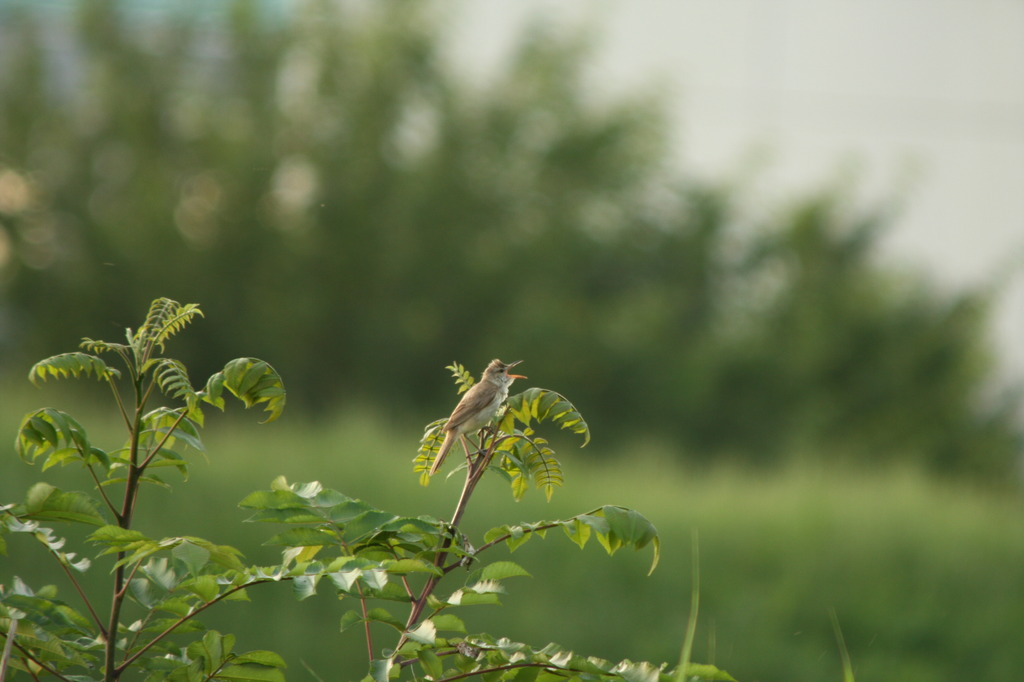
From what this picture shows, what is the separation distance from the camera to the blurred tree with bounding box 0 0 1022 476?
9.39 metres

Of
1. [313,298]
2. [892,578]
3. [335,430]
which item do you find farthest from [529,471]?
[313,298]

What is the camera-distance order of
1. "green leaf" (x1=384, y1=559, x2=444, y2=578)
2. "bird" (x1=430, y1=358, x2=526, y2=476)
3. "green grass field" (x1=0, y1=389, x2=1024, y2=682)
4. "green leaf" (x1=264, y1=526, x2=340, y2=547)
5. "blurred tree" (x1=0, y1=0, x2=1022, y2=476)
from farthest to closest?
"blurred tree" (x1=0, y1=0, x2=1022, y2=476), "green grass field" (x1=0, y1=389, x2=1024, y2=682), "bird" (x1=430, y1=358, x2=526, y2=476), "green leaf" (x1=264, y1=526, x2=340, y2=547), "green leaf" (x1=384, y1=559, x2=444, y2=578)

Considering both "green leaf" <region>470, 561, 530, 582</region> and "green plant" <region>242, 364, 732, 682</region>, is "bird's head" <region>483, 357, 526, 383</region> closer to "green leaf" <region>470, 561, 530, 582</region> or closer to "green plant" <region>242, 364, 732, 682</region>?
"green plant" <region>242, 364, 732, 682</region>

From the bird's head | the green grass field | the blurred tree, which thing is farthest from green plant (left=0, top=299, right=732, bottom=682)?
the blurred tree

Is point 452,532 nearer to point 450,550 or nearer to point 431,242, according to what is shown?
point 450,550

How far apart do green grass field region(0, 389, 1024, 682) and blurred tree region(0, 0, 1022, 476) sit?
8.40ft

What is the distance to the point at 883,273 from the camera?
12.3 metres

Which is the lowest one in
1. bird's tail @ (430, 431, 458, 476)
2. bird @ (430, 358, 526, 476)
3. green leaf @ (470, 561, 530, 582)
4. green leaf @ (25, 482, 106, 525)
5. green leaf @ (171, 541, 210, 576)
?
green leaf @ (470, 561, 530, 582)

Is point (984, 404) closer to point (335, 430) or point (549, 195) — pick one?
point (549, 195)

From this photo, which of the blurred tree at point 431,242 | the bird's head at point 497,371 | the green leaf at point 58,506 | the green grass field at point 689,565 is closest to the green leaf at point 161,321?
the green leaf at point 58,506

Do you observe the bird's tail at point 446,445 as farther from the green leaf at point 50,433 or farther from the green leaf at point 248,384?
the green leaf at point 50,433

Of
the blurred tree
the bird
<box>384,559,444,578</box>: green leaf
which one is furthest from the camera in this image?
the blurred tree

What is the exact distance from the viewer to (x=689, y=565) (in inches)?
218

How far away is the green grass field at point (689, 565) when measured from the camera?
4.79m
